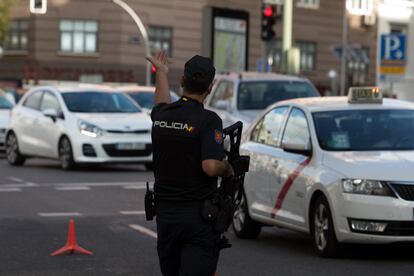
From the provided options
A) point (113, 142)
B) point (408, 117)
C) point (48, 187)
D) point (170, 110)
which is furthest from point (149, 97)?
point (170, 110)

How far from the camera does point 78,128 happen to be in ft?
74.5

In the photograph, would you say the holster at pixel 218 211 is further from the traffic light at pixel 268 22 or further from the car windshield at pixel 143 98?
the traffic light at pixel 268 22

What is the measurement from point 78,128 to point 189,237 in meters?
16.2

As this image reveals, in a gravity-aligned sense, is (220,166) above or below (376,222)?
above

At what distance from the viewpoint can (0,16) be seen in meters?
54.3

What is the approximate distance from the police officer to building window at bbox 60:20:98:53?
5151cm

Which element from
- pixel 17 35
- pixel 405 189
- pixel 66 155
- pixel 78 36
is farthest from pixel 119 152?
pixel 17 35

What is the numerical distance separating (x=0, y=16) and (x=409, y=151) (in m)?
44.3

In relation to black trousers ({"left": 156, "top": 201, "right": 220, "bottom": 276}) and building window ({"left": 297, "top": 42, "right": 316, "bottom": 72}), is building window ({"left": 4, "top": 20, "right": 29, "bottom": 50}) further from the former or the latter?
black trousers ({"left": 156, "top": 201, "right": 220, "bottom": 276})

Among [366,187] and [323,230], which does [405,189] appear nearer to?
[366,187]

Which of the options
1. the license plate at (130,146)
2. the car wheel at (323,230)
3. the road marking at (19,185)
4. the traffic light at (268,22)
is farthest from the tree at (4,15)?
the car wheel at (323,230)

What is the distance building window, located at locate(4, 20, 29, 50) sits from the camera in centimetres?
5816

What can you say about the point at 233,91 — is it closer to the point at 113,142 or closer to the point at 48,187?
the point at 113,142

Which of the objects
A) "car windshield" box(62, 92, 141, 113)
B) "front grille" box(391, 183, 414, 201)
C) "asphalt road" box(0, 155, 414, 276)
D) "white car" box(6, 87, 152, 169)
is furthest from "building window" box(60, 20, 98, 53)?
"front grille" box(391, 183, 414, 201)
